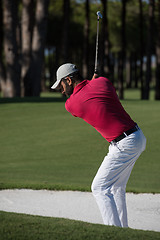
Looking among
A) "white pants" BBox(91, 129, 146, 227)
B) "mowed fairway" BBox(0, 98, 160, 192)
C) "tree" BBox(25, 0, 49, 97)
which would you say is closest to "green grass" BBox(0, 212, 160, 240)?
"white pants" BBox(91, 129, 146, 227)

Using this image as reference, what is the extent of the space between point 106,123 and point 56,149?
6828mm

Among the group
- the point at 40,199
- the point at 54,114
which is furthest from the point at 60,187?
the point at 54,114

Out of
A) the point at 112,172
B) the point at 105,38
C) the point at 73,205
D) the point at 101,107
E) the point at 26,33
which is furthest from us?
the point at 105,38

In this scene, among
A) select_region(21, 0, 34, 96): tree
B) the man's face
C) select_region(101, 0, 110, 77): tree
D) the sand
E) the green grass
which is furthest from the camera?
select_region(101, 0, 110, 77): tree

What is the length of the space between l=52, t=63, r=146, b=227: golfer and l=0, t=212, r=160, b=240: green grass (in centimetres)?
31

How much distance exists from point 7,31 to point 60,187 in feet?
54.3

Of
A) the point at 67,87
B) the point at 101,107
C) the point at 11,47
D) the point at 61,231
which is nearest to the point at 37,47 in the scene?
→ the point at 11,47

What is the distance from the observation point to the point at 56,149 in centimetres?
1166

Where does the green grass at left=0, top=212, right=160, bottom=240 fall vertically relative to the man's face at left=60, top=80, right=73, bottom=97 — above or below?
below

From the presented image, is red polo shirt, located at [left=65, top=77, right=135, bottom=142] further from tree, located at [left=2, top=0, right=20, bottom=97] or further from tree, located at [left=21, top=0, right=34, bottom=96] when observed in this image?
tree, located at [left=21, top=0, right=34, bottom=96]

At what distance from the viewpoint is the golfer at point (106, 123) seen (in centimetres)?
491

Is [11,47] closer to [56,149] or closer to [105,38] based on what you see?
[105,38]

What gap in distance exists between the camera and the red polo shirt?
4898mm

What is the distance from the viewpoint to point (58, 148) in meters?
11.7
